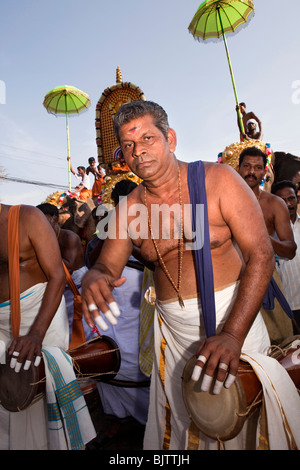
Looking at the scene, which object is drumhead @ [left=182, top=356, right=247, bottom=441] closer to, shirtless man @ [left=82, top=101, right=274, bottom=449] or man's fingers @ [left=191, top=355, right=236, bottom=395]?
man's fingers @ [left=191, top=355, right=236, bottom=395]

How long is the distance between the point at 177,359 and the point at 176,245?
2.35 feet

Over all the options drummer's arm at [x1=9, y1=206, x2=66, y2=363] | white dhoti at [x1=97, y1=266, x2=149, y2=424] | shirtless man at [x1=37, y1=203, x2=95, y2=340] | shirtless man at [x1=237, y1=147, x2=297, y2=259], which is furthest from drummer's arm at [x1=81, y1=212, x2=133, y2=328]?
shirtless man at [x1=37, y1=203, x2=95, y2=340]

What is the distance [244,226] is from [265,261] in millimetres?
201

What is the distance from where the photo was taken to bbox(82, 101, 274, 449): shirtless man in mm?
1489

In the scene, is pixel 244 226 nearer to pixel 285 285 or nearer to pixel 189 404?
pixel 189 404

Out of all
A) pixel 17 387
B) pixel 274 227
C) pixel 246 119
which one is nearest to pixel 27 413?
pixel 17 387

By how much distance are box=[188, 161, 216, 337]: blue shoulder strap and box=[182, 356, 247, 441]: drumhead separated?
1.00ft

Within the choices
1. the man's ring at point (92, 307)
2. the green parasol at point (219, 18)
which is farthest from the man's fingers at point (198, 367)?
the green parasol at point (219, 18)

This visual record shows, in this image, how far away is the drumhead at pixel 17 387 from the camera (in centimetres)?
195

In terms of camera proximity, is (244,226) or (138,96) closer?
(244,226)

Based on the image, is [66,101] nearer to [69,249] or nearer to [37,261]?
[69,249]
